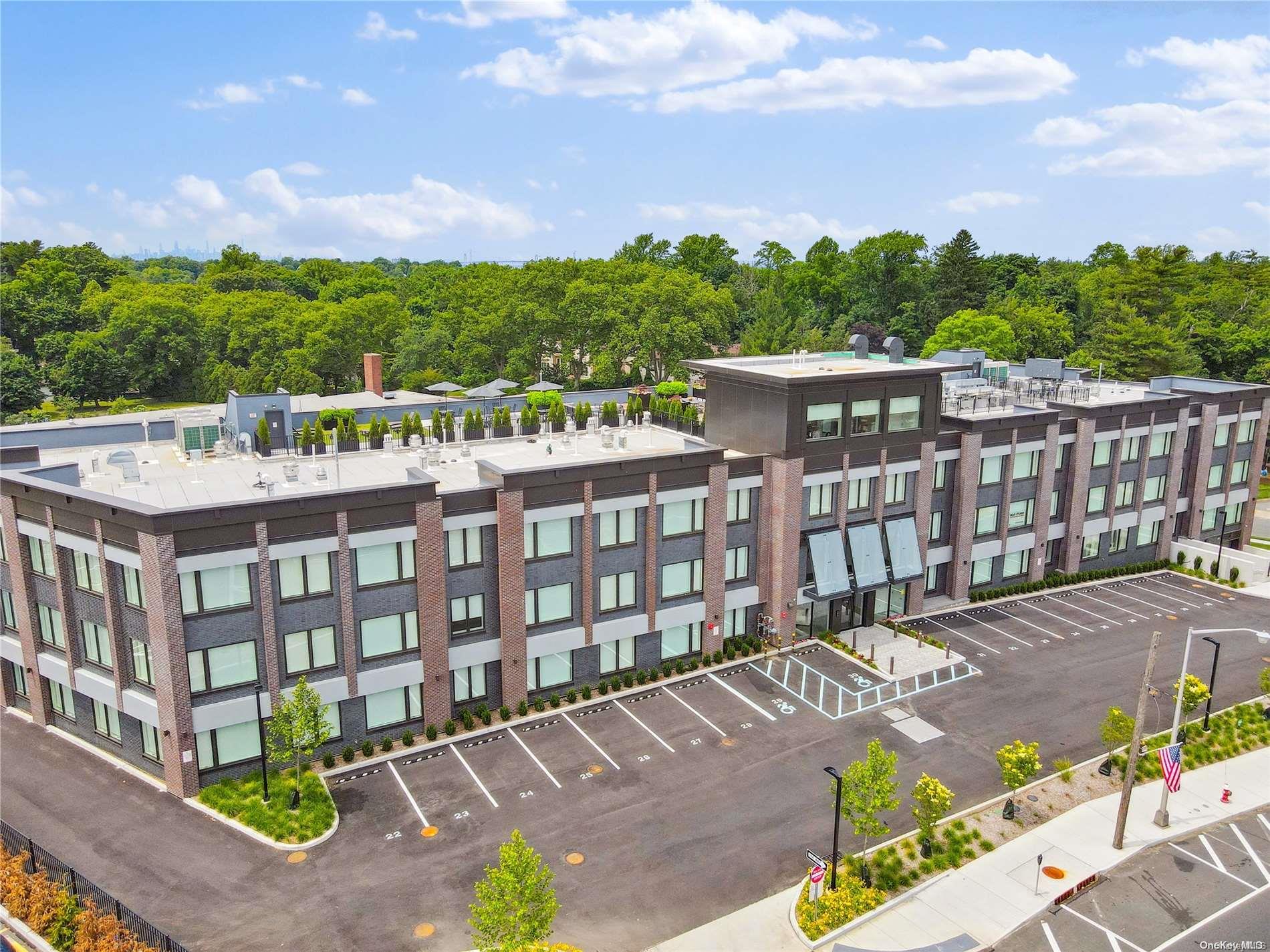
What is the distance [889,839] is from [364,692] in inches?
832

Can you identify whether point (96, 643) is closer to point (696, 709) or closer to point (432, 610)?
point (432, 610)

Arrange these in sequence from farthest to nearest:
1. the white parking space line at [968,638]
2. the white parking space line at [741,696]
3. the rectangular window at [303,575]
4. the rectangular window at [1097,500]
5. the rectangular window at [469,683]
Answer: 1. the rectangular window at [1097,500]
2. the white parking space line at [968,638]
3. the white parking space line at [741,696]
4. the rectangular window at [469,683]
5. the rectangular window at [303,575]

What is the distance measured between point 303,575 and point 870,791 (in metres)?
22.4

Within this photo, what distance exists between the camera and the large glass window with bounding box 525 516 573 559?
131ft

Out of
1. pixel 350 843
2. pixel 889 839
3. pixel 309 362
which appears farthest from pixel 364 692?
pixel 309 362

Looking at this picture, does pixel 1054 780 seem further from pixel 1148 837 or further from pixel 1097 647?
pixel 1097 647

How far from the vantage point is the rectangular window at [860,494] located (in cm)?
4906

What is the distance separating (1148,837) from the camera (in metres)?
32.9

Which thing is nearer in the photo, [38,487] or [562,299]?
[38,487]

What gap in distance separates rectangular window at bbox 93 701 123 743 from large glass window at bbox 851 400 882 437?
121 ft

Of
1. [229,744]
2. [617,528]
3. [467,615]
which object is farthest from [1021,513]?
[229,744]

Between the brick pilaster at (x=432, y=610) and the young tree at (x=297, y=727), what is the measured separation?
5.10 m

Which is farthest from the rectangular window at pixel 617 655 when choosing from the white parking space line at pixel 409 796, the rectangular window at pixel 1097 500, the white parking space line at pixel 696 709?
the rectangular window at pixel 1097 500

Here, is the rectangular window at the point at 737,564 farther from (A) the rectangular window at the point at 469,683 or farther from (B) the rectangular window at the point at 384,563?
(B) the rectangular window at the point at 384,563
